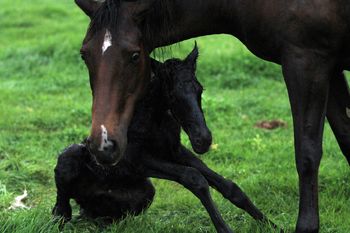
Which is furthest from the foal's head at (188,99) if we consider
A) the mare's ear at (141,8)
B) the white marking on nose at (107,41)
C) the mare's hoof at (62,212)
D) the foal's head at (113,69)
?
the mare's hoof at (62,212)

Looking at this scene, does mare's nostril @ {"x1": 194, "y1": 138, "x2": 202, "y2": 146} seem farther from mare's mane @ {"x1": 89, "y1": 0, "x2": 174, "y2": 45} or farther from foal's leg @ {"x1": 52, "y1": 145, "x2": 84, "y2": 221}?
foal's leg @ {"x1": 52, "y1": 145, "x2": 84, "y2": 221}

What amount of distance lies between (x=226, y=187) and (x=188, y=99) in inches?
27.6

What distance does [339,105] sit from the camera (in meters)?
4.30

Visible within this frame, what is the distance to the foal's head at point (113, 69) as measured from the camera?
11.0 ft

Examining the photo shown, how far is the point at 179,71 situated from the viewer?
12.5 feet

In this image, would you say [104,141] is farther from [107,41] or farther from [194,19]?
[194,19]

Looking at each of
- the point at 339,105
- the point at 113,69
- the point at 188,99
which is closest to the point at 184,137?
the point at 339,105

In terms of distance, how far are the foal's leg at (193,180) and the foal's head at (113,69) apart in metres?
0.60

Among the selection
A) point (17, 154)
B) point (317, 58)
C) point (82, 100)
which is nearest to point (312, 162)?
point (317, 58)

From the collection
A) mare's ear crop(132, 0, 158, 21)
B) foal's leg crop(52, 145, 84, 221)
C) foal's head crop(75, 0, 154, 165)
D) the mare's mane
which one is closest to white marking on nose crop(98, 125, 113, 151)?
foal's head crop(75, 0, 154, 165)

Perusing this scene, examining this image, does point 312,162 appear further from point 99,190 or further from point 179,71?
point 99,190

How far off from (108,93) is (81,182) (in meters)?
1.24

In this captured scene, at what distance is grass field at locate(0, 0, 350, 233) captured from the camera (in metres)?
4.62

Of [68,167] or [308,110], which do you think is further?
[68,167]
